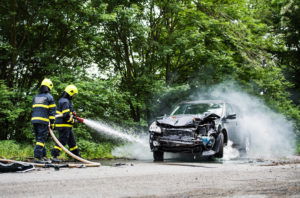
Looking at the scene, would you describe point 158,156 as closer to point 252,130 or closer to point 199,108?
point 199,108

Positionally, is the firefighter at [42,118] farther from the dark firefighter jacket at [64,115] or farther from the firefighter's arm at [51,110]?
the dark firefighter jacket at [64,115]

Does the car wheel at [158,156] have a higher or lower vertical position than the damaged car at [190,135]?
lower

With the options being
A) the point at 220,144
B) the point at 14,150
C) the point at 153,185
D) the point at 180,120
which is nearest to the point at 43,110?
the point at 14,150

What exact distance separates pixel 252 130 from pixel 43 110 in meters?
9.84

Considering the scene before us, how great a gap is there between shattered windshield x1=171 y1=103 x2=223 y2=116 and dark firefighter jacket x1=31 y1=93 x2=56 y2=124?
403 centimetres

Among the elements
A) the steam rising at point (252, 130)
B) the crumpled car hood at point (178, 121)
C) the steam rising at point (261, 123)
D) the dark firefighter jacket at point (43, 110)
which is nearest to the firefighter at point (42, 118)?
the dark firefighter jacket at point (43, 110)

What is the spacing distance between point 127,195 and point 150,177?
1.88m

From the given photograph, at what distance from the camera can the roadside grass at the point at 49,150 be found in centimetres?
1106

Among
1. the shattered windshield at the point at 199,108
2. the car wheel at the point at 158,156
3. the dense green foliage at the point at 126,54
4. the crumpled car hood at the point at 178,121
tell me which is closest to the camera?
the crumpled car hood at the point at 178,121

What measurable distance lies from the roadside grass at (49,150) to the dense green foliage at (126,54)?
43 centimetres

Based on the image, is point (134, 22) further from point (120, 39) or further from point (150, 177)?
point (150, 177)

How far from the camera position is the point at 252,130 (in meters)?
16.3

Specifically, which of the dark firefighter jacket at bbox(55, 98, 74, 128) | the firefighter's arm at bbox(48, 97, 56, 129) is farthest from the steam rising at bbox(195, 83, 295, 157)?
the firefighter's arm at bbox(48, 97, 56, 129)

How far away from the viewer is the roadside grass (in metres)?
11.1
